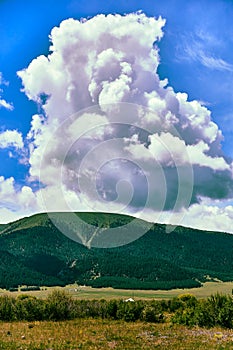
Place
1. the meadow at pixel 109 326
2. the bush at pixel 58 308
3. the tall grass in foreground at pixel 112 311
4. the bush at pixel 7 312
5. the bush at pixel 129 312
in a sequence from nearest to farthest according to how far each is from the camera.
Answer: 1. the meadow at pixel 109 326
2. the tall grass in foreground at pixel 112 311
3. the bush at pixel 58 308
4. the bush at pixel 7 312
5. the bush at pixel 129 312

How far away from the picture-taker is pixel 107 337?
27.1 metres

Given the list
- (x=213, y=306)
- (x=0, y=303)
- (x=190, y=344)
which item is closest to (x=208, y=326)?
(x=213, y=306)

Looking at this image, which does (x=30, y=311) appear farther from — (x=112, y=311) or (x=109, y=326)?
(x=109, y=326)

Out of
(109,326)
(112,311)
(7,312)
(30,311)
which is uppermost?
(112,311)

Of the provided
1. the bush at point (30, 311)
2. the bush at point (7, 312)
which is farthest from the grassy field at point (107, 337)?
the bush at point (7, 312)

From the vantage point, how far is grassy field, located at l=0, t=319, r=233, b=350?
23625 mm

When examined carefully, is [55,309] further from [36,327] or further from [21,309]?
[36,327]

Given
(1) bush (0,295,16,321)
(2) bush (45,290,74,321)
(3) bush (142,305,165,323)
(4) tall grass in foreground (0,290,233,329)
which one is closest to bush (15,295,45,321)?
(4) tall grass in foreground (0,290,233,329)

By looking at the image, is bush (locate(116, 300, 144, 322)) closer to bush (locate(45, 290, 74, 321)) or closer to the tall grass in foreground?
the tall grass in foreground

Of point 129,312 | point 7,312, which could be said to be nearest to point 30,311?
point 7,312

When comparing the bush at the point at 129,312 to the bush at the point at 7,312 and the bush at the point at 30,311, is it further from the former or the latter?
the bush at the point at 7,312

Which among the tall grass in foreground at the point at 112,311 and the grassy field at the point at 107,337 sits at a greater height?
the tall grass in foreground at the point at 112,311

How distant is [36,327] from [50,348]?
36.0ft

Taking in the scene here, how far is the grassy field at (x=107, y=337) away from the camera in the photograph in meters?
23.6
